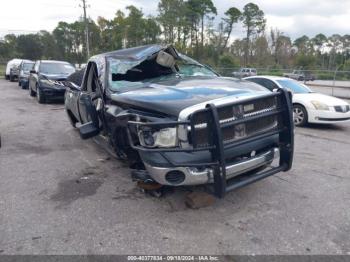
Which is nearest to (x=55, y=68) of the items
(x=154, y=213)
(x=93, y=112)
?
(x=93, y=112)

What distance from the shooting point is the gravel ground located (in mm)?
2963

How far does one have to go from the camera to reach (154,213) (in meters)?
3.55

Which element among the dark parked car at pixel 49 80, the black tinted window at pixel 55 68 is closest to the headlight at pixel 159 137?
the dark parked car at pixel 49 80

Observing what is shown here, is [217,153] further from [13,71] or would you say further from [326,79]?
[13,71]

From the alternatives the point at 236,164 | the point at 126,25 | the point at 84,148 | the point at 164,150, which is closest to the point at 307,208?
the point at 236,164

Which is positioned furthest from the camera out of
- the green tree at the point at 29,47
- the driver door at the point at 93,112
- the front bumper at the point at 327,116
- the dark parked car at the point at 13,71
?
the green tree at the point at 29,47

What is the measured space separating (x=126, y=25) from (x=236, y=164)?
177 ft

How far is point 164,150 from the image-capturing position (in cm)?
310

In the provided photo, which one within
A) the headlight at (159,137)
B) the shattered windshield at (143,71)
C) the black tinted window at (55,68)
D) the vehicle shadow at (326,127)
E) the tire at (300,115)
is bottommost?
the vehicle shadow at (326,127)

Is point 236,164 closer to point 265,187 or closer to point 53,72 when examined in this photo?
point 265,187

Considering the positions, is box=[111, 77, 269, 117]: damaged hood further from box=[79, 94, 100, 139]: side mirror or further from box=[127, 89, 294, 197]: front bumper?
box=[79, 94, 100, 139]: side mirror

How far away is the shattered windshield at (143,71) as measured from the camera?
4.58 m

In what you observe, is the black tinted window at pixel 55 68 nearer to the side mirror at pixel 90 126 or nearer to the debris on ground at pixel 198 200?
the side mirror at pixel 90 126

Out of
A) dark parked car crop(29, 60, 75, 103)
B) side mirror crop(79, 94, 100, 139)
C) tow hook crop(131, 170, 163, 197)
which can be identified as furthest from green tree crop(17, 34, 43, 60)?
tow hook crop(131, 170, 163, 197)
